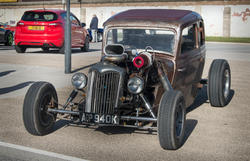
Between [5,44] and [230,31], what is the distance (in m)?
25.2

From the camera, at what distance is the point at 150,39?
651 cm

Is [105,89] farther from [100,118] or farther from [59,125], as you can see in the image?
[59,125]

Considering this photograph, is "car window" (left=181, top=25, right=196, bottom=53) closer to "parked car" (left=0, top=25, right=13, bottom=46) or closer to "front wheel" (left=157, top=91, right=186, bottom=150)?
"front wheel" (left=157, top=91, right=186, bottom=150)

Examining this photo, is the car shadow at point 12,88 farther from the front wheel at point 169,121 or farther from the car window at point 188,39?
the front wheel at point 169,121

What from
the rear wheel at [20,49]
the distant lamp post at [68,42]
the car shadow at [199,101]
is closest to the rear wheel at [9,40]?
the rear wheel at [20,49]

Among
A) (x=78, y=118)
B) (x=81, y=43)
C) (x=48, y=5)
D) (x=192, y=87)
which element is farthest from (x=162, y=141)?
(x=48, y=5)

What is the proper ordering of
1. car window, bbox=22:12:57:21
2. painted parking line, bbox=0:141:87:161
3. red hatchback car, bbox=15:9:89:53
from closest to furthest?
painted parking line, bbox=0:141:87:161
red hatchback car, bbox=15:9:89:53
car window, bbox=22:12:57:21

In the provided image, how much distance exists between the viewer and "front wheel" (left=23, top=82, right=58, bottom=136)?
5.29 metres

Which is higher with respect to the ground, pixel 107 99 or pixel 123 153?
pixel 107 99

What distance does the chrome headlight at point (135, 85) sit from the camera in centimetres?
A: 523

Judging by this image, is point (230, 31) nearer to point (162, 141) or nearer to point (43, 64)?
point (43, 64)

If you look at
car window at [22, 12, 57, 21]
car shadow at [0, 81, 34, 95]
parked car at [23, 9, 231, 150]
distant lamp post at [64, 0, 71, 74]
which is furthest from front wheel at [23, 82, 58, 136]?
car window at [22, 12, 57, 21]

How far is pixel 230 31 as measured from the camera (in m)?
40.8

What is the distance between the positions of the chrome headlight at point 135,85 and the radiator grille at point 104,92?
0.57 feet
